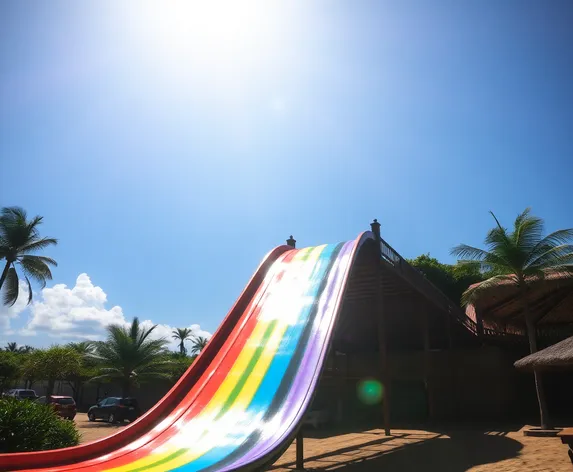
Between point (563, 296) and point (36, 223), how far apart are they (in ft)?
106

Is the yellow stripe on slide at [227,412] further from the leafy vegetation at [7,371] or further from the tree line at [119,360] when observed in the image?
the leafy vegetation at [7,371]

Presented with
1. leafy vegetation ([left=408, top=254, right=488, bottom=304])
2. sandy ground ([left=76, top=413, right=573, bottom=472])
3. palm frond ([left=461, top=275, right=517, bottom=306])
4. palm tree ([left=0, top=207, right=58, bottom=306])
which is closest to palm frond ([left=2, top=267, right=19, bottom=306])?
palm tree ([left=0, top=207, right=58, bottom=306])

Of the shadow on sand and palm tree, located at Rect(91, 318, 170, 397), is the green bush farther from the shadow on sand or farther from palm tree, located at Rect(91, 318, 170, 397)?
palm tree, located at Rect(91, 318, 170, 397)

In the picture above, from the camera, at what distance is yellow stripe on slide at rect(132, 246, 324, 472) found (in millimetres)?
7906

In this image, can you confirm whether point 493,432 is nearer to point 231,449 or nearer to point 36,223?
point 231,449

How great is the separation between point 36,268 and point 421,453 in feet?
88.8

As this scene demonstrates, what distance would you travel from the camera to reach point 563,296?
2591 centimetres

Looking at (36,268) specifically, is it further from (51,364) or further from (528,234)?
(528,234)

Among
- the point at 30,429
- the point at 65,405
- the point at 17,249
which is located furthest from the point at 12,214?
the point at 30,429

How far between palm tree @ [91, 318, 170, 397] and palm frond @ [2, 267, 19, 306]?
6282 millimetres

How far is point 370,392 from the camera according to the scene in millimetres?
26750

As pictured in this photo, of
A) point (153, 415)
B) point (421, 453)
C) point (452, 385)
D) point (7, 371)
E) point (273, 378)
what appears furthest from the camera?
point (7, 371)

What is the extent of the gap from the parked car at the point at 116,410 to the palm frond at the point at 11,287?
924 centimetres

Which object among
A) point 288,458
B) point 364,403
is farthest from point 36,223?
point 288,458
